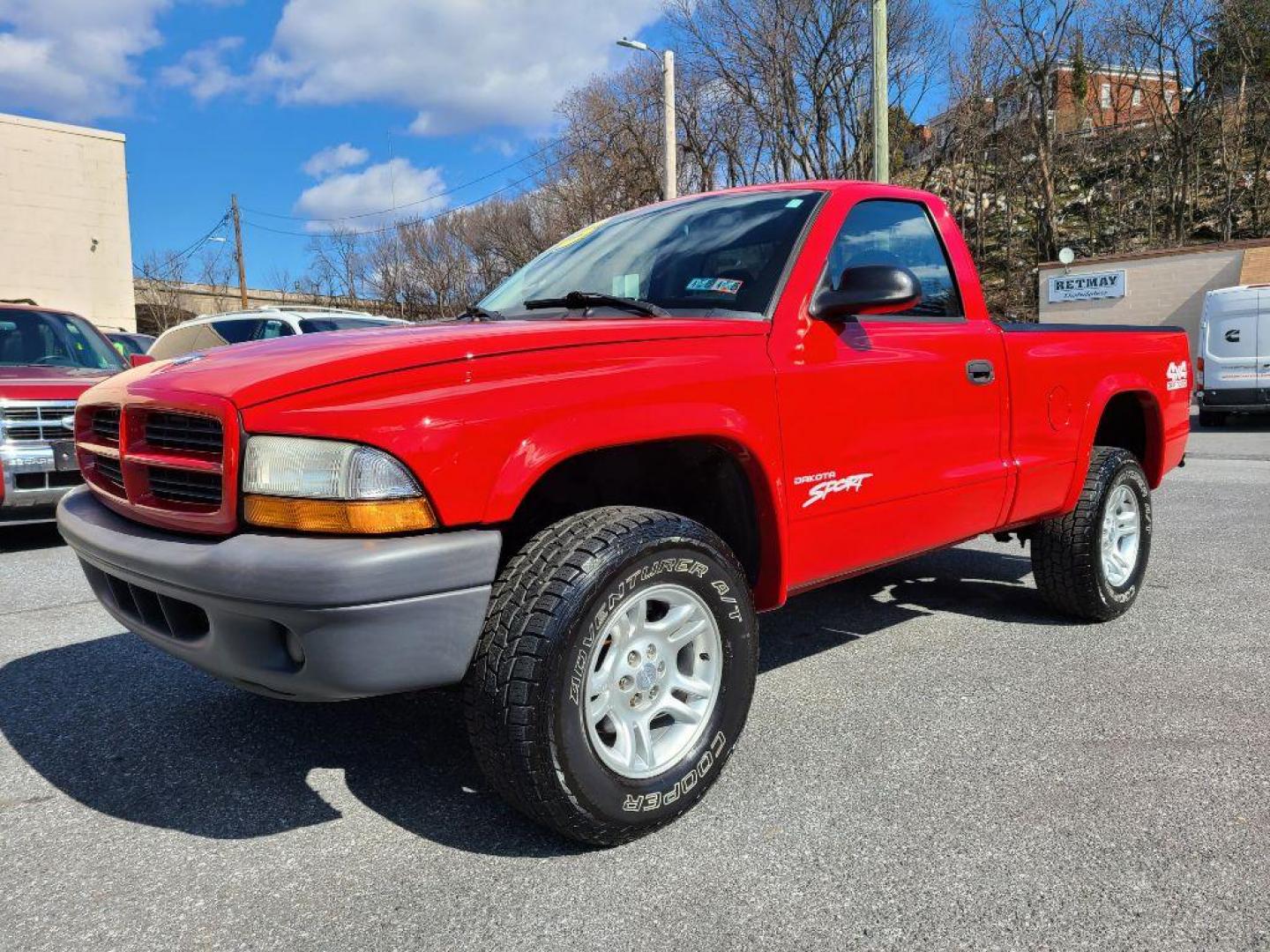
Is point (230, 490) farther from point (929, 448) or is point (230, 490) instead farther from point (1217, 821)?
point (1217, 821)

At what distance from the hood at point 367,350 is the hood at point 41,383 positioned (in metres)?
3.83

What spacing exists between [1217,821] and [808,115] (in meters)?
30.8

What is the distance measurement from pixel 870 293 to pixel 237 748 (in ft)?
7.96

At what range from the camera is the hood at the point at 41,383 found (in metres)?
6.04

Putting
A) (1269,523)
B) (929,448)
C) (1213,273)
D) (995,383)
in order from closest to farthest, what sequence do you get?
1. (929,448)
2. (995,383)
3. (1269,523)
4. (1213,273)

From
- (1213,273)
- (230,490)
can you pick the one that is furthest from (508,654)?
(1213,273)

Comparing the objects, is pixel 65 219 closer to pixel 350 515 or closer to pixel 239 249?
pixel 239 249

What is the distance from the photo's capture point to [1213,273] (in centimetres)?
2331

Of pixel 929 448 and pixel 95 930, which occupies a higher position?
pixel 929 448

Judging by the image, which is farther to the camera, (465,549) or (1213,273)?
(1213,273)

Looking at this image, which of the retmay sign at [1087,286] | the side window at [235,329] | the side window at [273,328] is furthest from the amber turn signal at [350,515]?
the retmay sign at [1087,286]

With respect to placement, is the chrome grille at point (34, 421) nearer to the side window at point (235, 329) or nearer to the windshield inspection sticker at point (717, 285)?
the windshield inspection sticker at point (717, 285)

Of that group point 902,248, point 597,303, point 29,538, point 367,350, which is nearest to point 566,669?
point 367,350

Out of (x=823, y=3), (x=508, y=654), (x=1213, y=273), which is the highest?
(x=823, y=3)
